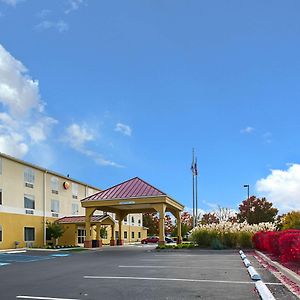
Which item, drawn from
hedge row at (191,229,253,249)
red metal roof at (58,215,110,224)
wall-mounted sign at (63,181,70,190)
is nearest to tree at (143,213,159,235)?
wall-mounted sign at (63,181,70,190)

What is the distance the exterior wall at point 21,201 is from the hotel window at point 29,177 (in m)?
0.28

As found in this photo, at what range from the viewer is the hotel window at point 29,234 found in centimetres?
3934

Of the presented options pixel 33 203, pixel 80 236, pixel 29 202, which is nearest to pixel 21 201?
pixel 29 202

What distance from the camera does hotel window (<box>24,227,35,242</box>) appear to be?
39.3m

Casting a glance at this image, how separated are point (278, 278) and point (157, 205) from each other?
926 inches

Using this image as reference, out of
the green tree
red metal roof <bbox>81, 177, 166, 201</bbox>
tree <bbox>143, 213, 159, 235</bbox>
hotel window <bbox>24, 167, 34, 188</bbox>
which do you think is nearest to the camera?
the green tree

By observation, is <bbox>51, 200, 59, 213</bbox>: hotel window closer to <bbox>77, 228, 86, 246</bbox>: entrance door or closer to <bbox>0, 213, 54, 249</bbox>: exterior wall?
<bbox>0, 213, 54, 249</bbox>: exterior wall

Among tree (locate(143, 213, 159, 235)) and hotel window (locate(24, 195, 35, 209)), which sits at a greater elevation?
hotel window (locate(24, 195, 35, 209))

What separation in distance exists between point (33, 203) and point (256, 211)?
27.5 metres

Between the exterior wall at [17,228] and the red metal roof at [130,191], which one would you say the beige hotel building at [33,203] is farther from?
the red metal roof at [130,191]

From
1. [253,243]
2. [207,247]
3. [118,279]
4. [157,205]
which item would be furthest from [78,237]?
[118,279]

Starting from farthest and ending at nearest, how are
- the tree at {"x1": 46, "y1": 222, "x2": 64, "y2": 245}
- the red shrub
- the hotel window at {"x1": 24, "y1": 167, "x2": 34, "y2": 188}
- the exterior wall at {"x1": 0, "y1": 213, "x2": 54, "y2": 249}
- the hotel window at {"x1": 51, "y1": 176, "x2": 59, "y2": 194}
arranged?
1. the hotel window at {"x1": 51, "y1": 176, "x2": 59, "y2": 194}
2. the tree at {"x1": 46, "y1": 222, "x2": 64, "y2": 245}
3. the hotel window at {"x1": 24, "y1": 167, "x2": 34, "y2": 188}
4. the exterior wall at {"x1": 0, "y1": 213, "x2": 54, "y2": 249}
5. the red shrub

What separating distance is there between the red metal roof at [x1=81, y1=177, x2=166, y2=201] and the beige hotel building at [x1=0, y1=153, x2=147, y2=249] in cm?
670

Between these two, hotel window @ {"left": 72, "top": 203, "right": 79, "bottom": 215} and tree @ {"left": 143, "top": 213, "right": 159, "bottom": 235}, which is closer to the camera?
hotel window @ {"left": 72, "top": 203, "right": 79, "bottom": 215}
